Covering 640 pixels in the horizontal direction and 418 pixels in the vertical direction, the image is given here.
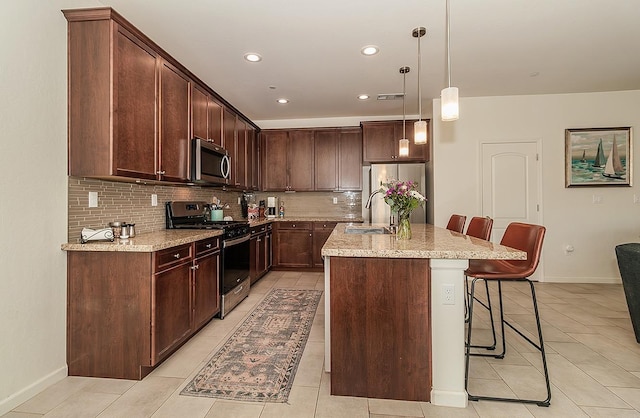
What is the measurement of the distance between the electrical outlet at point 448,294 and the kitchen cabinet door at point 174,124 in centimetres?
229

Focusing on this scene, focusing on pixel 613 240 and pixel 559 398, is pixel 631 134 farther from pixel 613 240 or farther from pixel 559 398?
pixel 559 398

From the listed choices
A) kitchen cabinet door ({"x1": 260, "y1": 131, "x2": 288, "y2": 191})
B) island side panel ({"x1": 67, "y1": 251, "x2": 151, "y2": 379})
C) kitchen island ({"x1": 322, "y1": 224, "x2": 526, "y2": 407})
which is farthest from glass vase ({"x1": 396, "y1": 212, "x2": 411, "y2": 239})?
kitchen cabinet door ({"x1": 260, "y1": 131, "x2": 288, "y2": 191})

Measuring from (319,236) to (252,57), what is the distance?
9.12 feet

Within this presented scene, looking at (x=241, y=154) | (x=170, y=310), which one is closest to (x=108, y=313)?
(x=170, y=310)

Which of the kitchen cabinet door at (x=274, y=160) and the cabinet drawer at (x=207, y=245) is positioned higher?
the kitchen cabinet door at (x=274, y=160)

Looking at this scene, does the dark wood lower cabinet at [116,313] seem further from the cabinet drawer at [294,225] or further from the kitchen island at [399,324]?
A: the cabinet drawer at [294,225]

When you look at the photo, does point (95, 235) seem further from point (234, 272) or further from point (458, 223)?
point (458, 223)

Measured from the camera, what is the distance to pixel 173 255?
225 cm

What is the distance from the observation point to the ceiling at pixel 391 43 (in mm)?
2359

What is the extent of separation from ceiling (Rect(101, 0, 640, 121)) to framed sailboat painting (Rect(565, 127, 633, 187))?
0.59 meters

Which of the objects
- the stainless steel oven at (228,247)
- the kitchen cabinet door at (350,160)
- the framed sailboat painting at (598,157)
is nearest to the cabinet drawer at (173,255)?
the stainless steel oven at (228,247)

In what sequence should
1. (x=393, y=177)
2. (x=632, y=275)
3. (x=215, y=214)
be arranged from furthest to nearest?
(x=393, y=177)
(x=215, y=214)
(x=632, y=275)

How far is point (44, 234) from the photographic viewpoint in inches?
75.4

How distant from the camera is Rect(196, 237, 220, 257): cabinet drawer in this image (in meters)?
2.59
